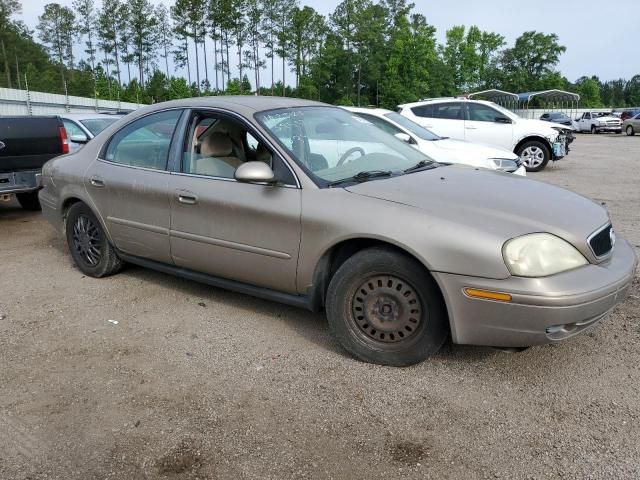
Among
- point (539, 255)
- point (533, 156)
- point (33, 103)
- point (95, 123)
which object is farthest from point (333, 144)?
point (33, 103)

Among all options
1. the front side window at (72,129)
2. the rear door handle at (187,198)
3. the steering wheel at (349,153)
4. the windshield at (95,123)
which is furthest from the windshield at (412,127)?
the rear door handle at (187,198)

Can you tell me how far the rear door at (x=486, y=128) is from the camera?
13.1 metres

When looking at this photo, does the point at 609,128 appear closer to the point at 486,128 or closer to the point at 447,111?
the point at 486,128

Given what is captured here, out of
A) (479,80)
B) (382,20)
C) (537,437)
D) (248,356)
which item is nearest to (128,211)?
(248,356)

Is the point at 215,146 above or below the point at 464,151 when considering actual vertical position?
above

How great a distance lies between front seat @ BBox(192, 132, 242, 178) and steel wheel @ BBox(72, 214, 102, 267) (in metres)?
1.41

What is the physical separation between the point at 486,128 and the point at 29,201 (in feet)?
32.1

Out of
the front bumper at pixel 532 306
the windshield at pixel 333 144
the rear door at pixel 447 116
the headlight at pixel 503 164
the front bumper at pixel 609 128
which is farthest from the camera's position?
the front bumper at pixel 609 128

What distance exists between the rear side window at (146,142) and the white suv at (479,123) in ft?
30.6

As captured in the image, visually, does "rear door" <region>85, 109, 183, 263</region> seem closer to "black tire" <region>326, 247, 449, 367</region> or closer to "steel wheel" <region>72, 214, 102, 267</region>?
"steel wheel" <region>72, 214, 102, 267</region>

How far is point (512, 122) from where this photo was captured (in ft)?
43.0

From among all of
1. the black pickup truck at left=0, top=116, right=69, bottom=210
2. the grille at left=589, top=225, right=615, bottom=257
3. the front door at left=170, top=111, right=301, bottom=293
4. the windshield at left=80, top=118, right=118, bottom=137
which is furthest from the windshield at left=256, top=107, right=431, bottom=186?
the windshield at left=80, top=118, right=118, bottom=137

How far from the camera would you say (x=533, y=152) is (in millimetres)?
13461

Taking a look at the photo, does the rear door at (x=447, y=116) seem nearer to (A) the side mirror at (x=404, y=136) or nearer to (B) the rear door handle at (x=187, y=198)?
(A) the side mirror at (x=404, y=136)
